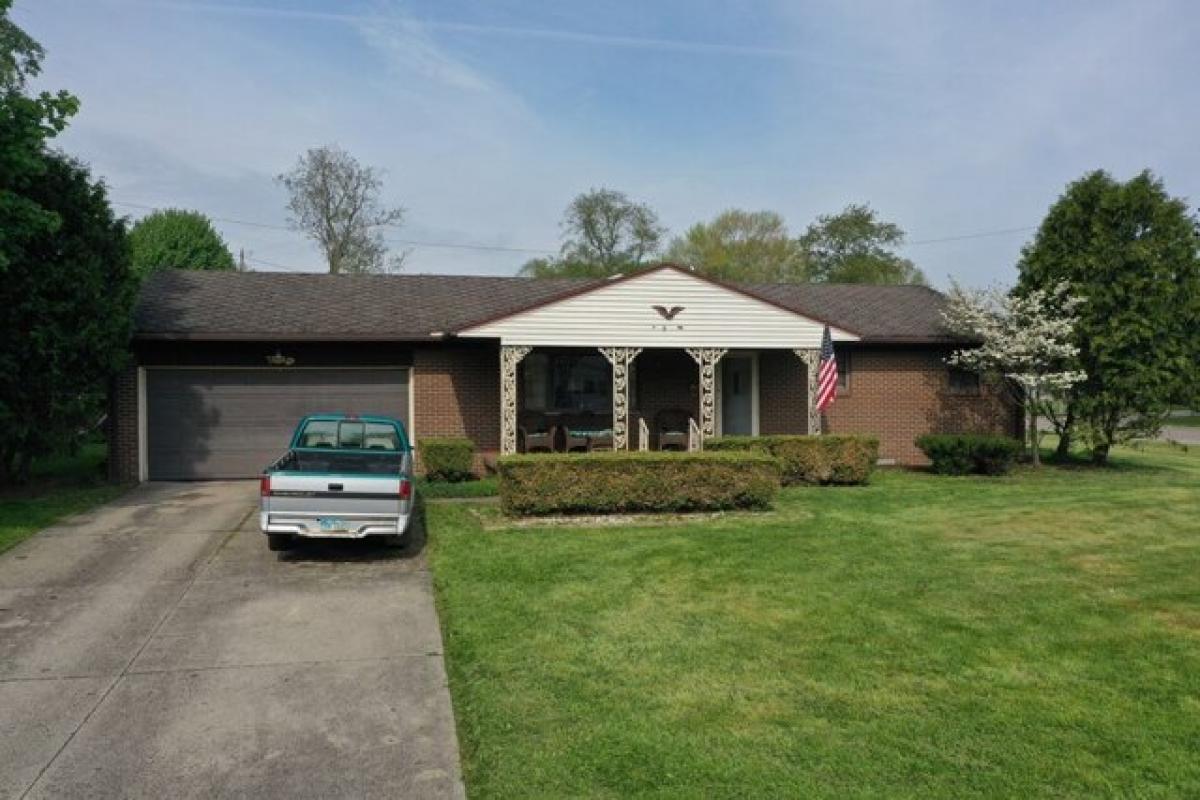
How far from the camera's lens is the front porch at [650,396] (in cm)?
1575

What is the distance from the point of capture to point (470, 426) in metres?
17.1

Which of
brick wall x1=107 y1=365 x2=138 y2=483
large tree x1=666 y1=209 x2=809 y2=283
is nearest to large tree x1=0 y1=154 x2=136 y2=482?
brick wall x1=107 y1=365 x2=138 y2=483

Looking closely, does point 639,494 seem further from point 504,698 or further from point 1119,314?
point 1119,314

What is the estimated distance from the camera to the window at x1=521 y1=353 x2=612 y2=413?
58.9 ft

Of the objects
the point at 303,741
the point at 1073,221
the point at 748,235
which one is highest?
the point at 748,235

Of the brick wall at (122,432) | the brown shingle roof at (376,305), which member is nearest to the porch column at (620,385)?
the brown shingle roof at (376,305)

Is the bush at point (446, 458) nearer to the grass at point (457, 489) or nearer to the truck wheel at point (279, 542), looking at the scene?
the grass at point (457, 489)

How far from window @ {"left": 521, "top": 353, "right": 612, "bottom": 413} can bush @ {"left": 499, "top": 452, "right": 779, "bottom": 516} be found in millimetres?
6448

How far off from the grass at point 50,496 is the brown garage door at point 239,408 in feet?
4.47

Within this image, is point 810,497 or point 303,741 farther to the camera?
point 810,497

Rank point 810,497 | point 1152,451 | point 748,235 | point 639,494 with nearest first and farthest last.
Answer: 1. point 639,494
2. point 810,497
3. point 1152,451
4. point 748,235

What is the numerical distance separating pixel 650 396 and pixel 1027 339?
7535mm

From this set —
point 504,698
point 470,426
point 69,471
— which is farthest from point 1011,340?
point 69,471

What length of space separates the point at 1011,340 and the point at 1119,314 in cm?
206
